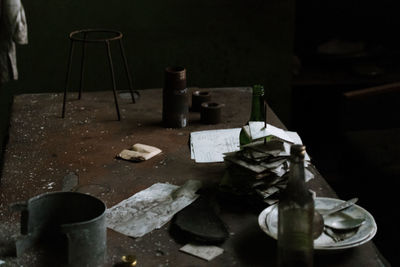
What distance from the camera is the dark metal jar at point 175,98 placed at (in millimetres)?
2322

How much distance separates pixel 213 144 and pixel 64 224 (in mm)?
910

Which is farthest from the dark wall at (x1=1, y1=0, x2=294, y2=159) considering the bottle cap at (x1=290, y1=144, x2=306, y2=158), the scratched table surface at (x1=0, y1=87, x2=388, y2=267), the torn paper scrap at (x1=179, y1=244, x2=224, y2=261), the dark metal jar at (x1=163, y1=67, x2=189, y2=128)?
the bottle cap at (x1=290, y1=144, x2=306, y2=158)

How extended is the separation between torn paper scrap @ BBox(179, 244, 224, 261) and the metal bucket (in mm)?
203

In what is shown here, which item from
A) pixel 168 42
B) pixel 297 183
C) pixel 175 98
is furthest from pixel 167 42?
pixel 297 183

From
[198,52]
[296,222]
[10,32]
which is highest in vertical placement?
[10,32]

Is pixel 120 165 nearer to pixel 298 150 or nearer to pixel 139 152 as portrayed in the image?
pixel 139 152

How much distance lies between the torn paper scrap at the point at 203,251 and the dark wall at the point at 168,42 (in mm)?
2501

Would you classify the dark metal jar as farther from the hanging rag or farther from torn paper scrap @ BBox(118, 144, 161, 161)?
the hanging rag

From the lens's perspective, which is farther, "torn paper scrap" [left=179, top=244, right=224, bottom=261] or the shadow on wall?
the shadow on wall

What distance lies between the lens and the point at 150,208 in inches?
67.9

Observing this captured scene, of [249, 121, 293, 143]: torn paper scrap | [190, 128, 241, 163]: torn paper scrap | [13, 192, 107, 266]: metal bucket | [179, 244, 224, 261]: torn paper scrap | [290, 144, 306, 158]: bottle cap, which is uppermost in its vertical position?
[290, 144, 306, 158]: bottle cap

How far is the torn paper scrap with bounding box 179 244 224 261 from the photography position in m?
1.47

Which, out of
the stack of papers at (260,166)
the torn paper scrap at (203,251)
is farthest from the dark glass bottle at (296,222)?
the stack of papers at (260,166)

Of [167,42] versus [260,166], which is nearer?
[260,166]
